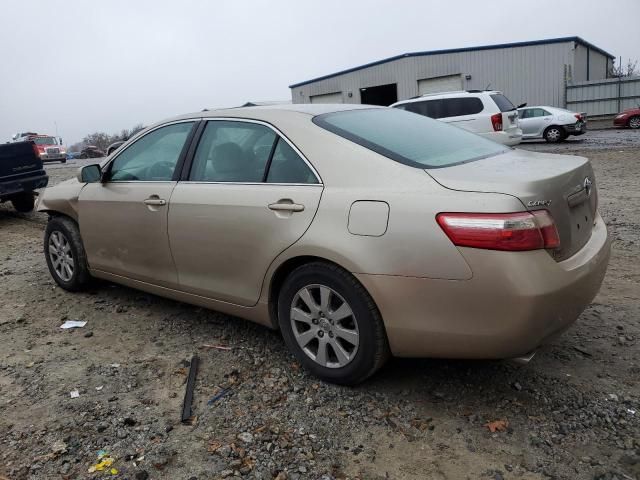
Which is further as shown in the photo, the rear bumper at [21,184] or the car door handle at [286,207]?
the rear bumper at [21,184]

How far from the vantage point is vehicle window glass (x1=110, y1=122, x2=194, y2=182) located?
3.96 metres

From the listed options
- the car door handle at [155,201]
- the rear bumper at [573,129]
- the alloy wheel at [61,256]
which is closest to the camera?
the car door handle at [155,201]

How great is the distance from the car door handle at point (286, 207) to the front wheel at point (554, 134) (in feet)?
61.5

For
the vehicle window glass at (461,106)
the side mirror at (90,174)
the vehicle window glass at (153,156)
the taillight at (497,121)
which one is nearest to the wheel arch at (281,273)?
the vehicle window glass at (153,156)

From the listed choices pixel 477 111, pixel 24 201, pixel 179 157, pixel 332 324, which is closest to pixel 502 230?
pixel 332 324

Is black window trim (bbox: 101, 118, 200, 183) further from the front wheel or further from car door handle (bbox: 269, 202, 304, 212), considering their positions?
the front wheel

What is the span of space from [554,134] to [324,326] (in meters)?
19.0

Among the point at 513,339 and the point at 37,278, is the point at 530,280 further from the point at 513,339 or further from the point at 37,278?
the point at 37,278

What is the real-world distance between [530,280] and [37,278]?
4970 mm

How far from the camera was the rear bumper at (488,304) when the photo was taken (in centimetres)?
244

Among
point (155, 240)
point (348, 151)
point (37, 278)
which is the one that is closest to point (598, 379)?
point (348, 151)

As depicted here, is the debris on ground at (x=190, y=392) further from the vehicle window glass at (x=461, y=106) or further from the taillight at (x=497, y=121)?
the vehicle window glass at (x=461, y=106)

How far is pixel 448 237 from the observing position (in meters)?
2.54

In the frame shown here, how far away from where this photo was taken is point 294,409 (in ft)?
9.73
